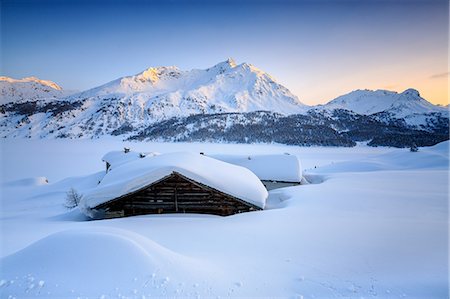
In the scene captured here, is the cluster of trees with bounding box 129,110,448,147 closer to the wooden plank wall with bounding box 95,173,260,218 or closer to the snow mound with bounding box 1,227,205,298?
the wooden plank wall with bounding box 95,173,260,218

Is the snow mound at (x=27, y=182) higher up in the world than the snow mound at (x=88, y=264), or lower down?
lower down

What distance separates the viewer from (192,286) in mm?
5156

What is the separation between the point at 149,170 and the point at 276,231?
722cm

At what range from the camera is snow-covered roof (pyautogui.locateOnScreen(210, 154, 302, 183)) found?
25.5 metres

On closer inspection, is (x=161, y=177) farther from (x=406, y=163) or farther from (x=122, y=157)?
(x=406, y=163)

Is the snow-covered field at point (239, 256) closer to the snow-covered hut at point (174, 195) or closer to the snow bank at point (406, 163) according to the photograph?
the snow-covered hut at point (174, 195)

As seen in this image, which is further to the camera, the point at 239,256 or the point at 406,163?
the point at 406,163

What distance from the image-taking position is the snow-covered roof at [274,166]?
25453 millimetres

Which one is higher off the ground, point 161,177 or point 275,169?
point 161,177

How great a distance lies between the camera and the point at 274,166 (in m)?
26.5

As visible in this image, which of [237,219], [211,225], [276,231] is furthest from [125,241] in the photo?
[237,219]

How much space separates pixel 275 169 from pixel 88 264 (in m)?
22.5

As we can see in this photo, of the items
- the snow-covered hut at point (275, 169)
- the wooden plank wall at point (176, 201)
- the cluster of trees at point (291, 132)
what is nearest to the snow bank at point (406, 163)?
the snow-covered hut at point (275, 169)

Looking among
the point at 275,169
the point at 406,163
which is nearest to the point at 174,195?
the point at 275,169
